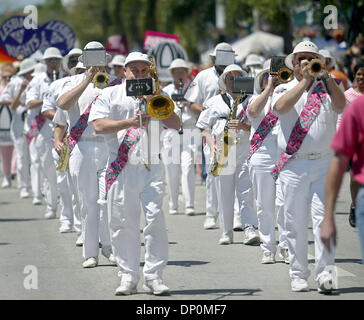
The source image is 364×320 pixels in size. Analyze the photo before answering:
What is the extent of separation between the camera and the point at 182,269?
1010 centimetres

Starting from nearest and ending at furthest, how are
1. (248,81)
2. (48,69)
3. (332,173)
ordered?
(332,173) → (248,81) → (48,69)

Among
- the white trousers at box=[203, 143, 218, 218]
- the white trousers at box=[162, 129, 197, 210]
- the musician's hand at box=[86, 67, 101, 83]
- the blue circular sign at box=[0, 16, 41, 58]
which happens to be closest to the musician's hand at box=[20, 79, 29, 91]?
the blue circular sign at box=[0, 16, 41, 58]

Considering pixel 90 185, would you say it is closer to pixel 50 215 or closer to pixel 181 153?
pixel 50 215

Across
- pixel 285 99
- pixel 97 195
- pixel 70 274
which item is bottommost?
pixel 70 274

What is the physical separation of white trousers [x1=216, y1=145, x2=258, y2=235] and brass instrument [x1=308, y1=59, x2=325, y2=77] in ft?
11.5

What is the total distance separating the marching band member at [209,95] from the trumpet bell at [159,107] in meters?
4.61

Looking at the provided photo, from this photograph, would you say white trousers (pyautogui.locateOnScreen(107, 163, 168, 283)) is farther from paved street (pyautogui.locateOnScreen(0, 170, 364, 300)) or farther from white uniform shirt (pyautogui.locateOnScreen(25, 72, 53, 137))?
white uniform shirt (pyautogui.locateOnScreen(25, 72, 53, 137))

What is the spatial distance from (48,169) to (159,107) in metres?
6.75

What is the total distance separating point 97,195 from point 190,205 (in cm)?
441

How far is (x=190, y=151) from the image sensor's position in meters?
15.3

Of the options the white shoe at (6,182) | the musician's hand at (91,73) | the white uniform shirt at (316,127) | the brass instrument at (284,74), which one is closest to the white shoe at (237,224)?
the musician's hand at (91,73)

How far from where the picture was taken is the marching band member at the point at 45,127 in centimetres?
1448
